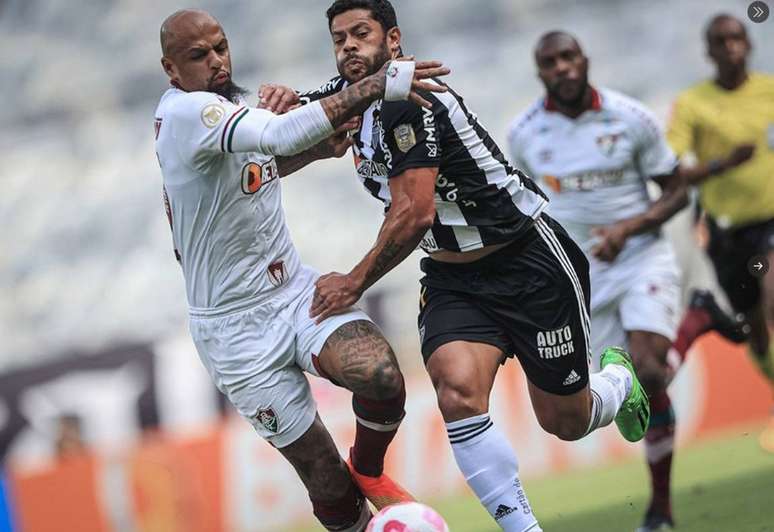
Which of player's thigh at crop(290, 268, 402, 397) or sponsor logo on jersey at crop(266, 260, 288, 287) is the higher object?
sponsor logo on jersey at crop(266, 260, 288, 287)

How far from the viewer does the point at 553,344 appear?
6199 millimetres

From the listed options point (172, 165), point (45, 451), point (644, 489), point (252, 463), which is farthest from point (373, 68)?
point (45, 451)

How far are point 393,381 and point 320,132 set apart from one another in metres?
1.19

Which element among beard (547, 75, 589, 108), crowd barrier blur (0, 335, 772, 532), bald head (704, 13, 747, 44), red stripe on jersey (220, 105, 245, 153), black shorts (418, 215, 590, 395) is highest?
bald head (704, 13, 747, 44)

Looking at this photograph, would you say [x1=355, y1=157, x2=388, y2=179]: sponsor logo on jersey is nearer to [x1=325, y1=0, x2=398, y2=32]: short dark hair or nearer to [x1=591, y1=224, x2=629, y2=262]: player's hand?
[x1=325, y1=0, x2=398, y2=32]: short dark hair

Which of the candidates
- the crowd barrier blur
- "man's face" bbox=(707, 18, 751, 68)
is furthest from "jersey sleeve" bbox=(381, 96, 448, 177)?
the crowd barrier blur

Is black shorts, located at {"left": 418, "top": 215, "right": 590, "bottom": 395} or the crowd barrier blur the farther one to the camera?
the crowd barrier blur

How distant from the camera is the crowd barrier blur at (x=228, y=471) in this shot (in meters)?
10.9

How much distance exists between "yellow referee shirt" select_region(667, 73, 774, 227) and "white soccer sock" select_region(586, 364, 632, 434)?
132 inches

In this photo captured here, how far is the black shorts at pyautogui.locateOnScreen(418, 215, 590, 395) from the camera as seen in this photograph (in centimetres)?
619

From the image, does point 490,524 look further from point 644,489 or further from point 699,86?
point 699,86

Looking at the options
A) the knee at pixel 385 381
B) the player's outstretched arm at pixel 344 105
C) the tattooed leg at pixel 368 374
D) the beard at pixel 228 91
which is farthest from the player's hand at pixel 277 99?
the knee at pixel 385 381

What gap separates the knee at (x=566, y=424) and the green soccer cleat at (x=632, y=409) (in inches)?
18.9

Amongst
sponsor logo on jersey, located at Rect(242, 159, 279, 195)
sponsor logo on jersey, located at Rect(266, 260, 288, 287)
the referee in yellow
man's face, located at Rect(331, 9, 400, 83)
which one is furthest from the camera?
the referee in yellow
